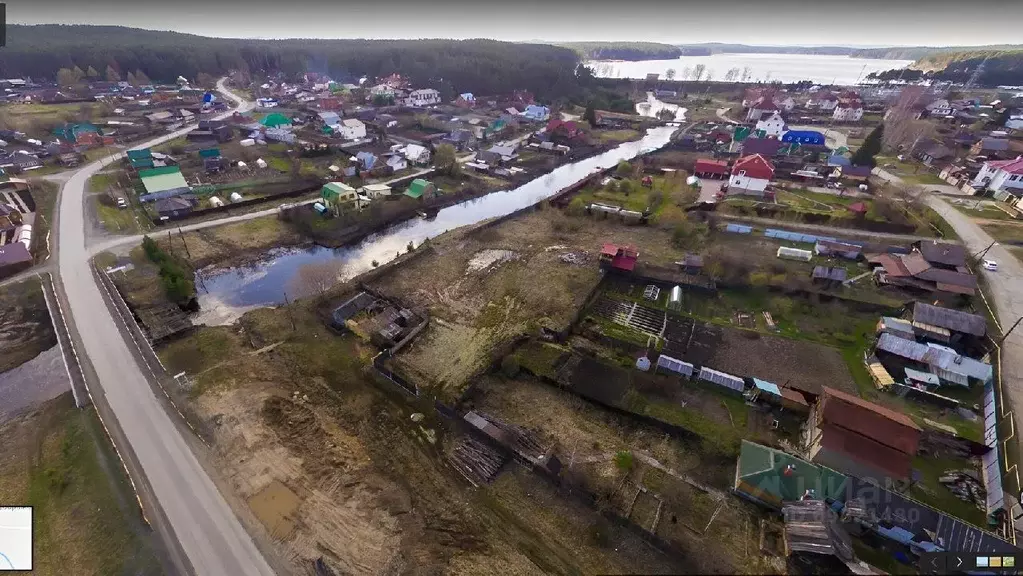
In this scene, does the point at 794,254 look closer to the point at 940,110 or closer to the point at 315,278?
the point at 315,278

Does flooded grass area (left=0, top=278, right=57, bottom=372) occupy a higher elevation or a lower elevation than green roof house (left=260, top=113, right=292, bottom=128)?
lower

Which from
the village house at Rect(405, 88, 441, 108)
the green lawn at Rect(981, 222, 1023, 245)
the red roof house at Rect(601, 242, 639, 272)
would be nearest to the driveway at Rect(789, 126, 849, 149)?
the green lawn at Rect(981, 222, 1023, 245)

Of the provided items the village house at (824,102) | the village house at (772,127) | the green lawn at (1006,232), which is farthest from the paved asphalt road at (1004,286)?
the village house at (824,102)

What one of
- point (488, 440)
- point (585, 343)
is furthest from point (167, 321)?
point (585, 343)

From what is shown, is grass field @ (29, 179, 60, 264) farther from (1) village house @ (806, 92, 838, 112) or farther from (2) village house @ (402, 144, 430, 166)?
(1) village house @ (806, 92, 838, 112)

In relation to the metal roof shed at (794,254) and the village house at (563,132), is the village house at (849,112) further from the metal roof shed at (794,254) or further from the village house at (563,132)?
the metal roof shed at (794,254)

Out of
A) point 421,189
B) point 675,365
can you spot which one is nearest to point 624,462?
point 675,365
